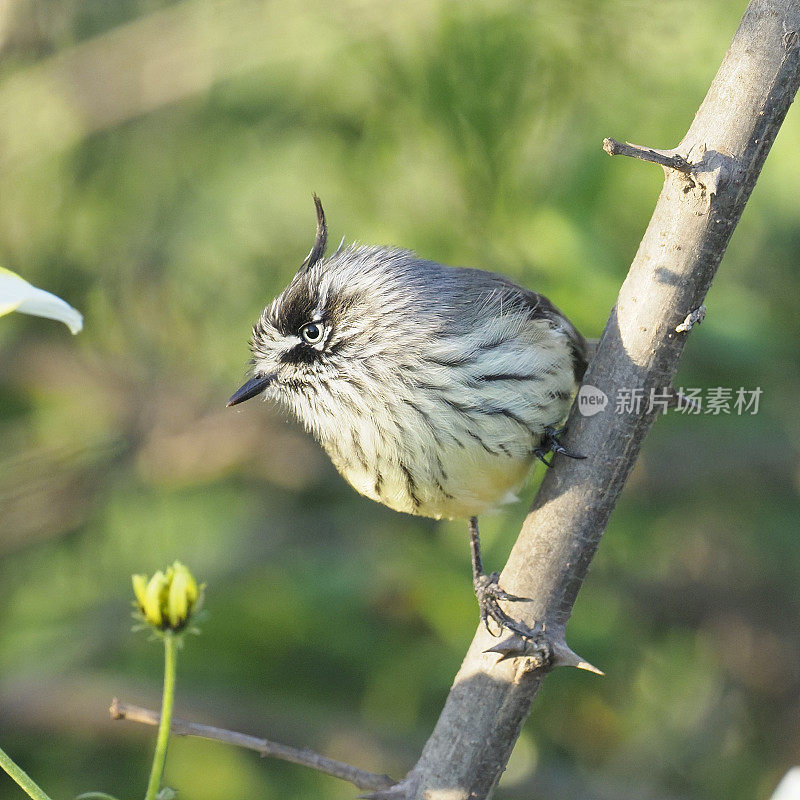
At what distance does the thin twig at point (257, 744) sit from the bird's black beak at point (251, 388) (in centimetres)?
95

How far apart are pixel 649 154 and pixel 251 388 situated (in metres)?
1.26

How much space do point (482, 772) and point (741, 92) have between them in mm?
1386

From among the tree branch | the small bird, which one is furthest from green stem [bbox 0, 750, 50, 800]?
the small bird

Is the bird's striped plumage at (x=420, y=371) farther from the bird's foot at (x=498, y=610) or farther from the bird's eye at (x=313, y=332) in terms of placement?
the bird's foot at (x=498, y=610)

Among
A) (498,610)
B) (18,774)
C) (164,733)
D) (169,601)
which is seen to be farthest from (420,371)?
(18,774)

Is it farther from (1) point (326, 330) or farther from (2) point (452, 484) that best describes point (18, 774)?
(1) point (326, 330)

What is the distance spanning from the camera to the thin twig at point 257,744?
1741mm

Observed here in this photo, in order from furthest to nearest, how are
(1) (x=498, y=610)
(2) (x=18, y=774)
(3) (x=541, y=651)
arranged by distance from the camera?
(1) (x=498, y=610)
(3) (x=541, y=651)
(2) (x=18, y=774)

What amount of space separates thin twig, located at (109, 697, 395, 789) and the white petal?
70 centimetres

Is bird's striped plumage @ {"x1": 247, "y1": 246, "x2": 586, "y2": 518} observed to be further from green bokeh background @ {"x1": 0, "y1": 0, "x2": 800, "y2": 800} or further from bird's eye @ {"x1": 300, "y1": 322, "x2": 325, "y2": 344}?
green bokeh background @ {"x1": 0, "y1": 0, "x2": 800, "y2": 800}

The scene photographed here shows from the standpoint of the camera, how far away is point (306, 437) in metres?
3.94

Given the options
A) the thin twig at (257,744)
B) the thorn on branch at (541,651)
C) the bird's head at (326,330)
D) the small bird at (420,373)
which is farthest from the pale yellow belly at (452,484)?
the thin twig at (257,744)

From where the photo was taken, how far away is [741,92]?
1.90 m

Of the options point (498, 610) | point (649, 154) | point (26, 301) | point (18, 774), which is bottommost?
point (18, 774)
